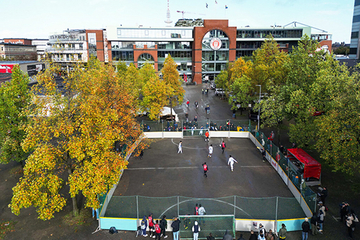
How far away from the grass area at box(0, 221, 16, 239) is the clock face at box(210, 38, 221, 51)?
2678 inches

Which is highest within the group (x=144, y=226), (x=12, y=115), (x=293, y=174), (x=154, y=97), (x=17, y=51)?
(x=17, y=51)

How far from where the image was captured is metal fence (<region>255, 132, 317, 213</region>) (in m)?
13.8

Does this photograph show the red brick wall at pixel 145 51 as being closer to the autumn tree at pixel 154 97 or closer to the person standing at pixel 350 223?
the autumn tree at pixel 154 97

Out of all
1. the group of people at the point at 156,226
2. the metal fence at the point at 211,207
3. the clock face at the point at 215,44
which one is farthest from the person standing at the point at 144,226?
the clock face at the point at 215,44

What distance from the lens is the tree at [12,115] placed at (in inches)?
755

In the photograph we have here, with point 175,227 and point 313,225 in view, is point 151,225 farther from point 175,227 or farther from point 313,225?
point 313,225

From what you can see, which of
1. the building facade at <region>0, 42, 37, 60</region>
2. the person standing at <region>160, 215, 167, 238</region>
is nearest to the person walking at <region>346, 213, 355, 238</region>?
the person standing at <region>160, 215, 167, 238</region>

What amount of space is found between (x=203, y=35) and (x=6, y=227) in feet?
222

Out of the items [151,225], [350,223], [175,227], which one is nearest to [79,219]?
[151,225]

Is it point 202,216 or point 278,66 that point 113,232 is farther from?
point 278,66

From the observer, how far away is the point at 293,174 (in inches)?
682

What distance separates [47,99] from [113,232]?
8.13 metres

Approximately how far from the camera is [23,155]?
66.3ft

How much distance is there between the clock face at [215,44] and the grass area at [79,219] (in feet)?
217
